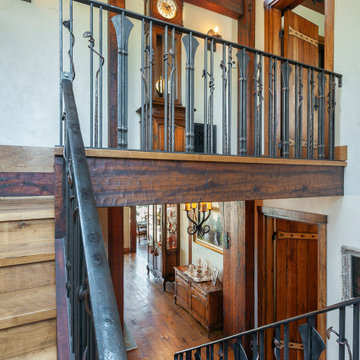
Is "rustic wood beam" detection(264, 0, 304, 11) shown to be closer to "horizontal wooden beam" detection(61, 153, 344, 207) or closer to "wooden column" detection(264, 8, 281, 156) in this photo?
"wooden column" detection(264, 8, 281, 156)

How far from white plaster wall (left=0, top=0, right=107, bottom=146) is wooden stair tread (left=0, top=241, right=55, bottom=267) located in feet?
5.61

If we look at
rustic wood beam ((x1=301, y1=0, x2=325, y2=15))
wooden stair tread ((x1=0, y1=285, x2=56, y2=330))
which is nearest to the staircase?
wooden stair tread ((x1=0, y1=285, x2=56, y2=330))

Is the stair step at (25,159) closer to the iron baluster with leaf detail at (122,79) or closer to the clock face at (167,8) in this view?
the iron baluster with leaf detail at (122,79)

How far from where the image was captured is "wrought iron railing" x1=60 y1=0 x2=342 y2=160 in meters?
1.30

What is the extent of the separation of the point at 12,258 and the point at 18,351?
0.32 m

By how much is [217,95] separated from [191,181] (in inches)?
106

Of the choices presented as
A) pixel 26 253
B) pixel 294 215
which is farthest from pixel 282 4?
pixel 26 253

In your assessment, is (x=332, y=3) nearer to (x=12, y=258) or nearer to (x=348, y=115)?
(x=348, y=115)

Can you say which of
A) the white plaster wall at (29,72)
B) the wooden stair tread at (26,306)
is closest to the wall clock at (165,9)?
the white plaster wall at (29,72)

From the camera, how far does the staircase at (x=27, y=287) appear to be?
33.7 inches

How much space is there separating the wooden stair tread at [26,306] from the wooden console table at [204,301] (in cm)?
345

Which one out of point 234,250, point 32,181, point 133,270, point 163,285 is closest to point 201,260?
point 163,285

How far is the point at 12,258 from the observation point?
966 millimetres

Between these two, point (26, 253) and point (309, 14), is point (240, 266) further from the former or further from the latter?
point (309, 14)
